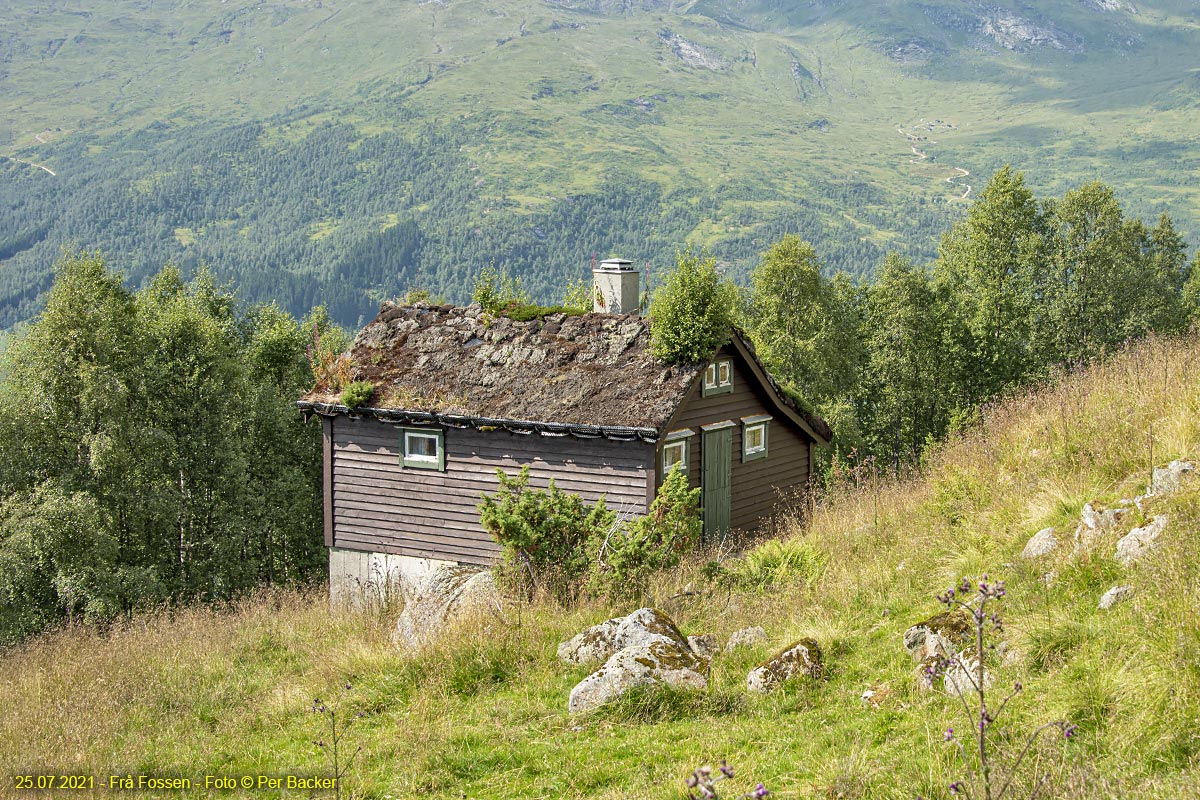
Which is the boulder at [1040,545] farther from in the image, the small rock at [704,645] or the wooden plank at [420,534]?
the wooden plank at [420,534]

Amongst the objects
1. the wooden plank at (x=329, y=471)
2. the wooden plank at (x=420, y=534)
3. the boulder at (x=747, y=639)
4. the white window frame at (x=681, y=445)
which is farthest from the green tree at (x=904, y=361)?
the boulder at (x=747, y=639)

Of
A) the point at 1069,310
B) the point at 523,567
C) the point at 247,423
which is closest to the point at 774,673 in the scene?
the point at 523,567

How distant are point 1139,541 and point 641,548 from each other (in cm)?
630

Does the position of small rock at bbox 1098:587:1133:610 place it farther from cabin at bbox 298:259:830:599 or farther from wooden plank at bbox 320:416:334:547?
wooden plank at bbox 320:416:334:547

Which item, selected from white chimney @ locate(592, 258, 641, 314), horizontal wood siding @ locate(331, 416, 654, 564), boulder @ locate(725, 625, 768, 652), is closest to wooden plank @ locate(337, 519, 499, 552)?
horizontal wood siding @ locate(331, 416, 654, 564)

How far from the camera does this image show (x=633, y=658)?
30.6ft

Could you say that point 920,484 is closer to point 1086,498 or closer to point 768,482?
point 1086,498

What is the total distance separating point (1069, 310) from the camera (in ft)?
161

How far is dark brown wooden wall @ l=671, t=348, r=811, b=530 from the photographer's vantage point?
22.0 metres

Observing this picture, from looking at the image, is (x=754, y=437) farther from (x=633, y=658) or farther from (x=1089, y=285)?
(x=1089, y=285)

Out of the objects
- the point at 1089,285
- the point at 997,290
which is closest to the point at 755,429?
the point at 997,290

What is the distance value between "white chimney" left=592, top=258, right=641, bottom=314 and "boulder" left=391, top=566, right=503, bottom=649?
10.3 m

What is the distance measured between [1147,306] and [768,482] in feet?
115

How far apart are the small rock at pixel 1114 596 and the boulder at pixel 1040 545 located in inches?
42.8
